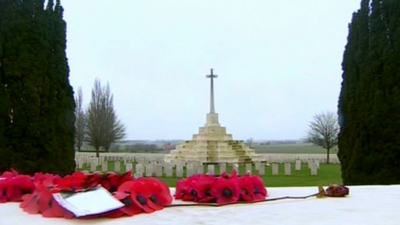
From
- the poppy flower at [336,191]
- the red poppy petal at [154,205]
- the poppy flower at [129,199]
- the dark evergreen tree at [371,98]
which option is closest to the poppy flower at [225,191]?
the red poppy petal at [154,205]

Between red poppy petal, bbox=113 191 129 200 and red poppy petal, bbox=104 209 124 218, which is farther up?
red poppy petal, bbox=113 191 129 200

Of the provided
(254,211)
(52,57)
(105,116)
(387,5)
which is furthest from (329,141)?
(254,211)

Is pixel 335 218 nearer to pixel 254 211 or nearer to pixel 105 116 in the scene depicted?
pixel 254 211

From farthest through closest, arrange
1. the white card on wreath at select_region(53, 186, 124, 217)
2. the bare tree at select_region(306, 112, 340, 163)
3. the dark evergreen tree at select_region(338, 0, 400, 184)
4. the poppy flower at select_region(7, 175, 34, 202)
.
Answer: the bare tree at select_region(306, 112, 340, 163) → the dark evergreen tree at select_region(338, 0, 400, 184) → the poppy flower at select_region(7, 175, 34, 202) → the white card on wreath at select_region(53, 186, 124, 217)

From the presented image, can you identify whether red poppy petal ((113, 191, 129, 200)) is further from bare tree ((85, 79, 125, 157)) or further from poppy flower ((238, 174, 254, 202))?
bare tree ((85, 79, 125, 157))

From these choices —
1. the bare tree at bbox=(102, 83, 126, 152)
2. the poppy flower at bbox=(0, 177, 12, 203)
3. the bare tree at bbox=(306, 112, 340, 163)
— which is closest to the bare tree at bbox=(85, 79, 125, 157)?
the bare tree at bbox=(102, 83, 126, 152)

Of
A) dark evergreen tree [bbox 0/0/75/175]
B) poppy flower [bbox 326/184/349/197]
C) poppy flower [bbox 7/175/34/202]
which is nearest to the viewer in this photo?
poppy flower [bbox 7/175/34/202]

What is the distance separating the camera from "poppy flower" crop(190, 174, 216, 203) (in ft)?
9.48

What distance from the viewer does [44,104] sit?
29.5 ft

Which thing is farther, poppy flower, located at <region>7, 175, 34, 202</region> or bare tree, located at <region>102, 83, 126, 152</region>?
bare tree, located at <region>102, 83, 126, 152</region>

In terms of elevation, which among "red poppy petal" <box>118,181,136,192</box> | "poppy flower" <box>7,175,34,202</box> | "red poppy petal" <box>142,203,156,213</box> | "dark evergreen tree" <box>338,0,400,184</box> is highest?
Answer: "dark evergreen tree" <box>338,0,400,184</box>

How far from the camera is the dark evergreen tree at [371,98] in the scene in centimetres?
782

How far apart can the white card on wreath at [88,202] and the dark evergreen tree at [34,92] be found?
21.4 ft

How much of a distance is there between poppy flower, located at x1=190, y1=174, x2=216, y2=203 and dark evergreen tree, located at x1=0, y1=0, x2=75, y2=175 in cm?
632
